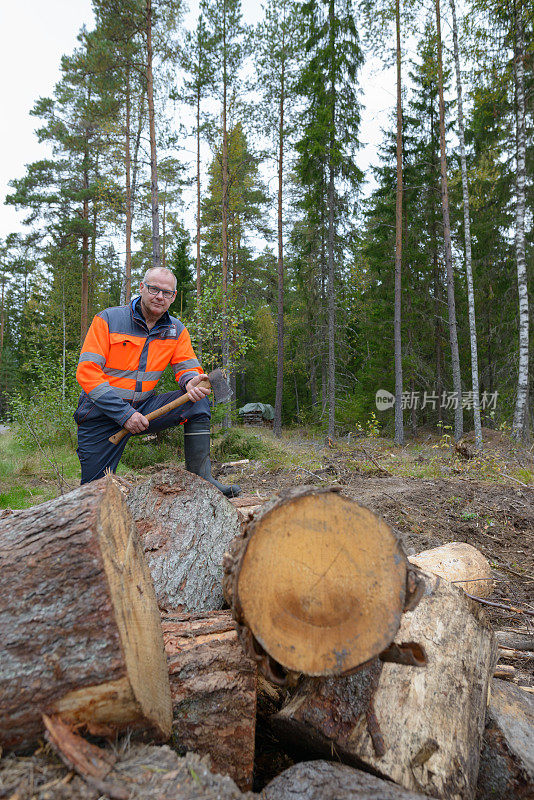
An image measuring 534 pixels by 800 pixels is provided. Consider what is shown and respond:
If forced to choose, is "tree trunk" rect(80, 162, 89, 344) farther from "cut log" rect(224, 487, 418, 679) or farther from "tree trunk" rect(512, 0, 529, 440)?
"cut log" rect(224, 487, 418, 679)

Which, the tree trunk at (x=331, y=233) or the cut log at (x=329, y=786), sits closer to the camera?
A: the cut log at (x=329, y=786)

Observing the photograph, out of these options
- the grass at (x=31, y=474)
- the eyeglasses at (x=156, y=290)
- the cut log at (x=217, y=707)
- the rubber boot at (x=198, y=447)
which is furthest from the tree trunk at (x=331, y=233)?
the cut log at (x=217, y=707)

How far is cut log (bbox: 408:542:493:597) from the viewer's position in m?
2.46

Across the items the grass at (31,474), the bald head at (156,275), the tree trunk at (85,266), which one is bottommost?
the grass at (31,474)

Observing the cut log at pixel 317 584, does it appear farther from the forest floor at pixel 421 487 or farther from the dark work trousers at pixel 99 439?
the dark work trousers at pixel 99 439

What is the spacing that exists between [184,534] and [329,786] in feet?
4.59

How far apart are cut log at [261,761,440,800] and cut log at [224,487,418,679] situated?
0.24 metres

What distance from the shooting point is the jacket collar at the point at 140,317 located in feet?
11.5

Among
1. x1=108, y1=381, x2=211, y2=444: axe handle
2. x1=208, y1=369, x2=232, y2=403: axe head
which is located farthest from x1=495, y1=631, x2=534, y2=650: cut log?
x1=208, y1=369, x2=232, y2=403: axe head

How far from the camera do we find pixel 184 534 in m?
2.39

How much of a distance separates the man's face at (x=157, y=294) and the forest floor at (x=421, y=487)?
4.02 ft

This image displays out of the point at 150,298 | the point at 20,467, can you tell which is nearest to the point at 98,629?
the point at 150,298

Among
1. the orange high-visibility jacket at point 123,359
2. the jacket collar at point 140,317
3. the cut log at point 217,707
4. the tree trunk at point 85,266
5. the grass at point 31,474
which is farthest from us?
the tree trunk at point 85,266

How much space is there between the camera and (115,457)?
11.2 feet
